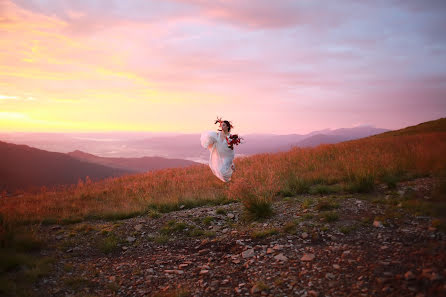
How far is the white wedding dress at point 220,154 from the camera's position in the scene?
10492 mm

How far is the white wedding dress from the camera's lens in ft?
34.4

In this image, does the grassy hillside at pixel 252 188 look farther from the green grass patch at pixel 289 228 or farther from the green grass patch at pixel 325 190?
the green grass patch at pixel 289 228

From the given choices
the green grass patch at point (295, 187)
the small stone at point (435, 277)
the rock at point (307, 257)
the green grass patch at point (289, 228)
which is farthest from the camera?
the green grass patch at point (295, 187)

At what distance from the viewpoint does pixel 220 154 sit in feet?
34.8

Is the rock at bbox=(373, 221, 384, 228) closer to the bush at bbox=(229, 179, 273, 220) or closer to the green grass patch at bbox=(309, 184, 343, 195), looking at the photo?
the bush at bbox=(229, 179, 273, 220)

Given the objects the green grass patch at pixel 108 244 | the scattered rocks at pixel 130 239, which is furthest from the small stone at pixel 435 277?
the green grass patch at pixel 108 244

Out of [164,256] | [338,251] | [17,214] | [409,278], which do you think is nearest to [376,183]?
[338,251]

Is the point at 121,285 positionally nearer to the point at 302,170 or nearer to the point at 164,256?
the point at 164,256

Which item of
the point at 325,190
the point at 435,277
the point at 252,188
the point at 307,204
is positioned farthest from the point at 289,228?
the point at 325,190

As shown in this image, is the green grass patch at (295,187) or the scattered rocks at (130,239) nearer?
the scattered rocks at (130,239)

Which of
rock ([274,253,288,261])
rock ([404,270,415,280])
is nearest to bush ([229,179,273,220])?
rock ([274,253,288,261])

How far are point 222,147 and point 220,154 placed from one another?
0.29m

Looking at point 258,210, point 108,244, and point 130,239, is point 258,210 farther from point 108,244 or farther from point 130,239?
point 108,244

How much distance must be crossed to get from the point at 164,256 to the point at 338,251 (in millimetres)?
3155
